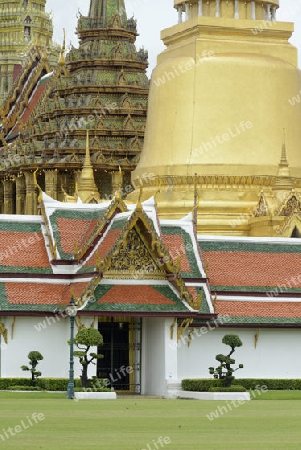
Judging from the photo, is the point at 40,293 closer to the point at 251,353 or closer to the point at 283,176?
the point at 251,353

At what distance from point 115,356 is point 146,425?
12.2 metres

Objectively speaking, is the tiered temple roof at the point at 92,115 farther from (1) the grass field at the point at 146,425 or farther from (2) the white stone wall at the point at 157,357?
(1) the grass field at the point at 146,425

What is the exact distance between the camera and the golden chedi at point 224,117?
51750 mm

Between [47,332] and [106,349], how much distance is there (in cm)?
142

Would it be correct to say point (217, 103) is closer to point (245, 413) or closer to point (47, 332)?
point (47, 332)

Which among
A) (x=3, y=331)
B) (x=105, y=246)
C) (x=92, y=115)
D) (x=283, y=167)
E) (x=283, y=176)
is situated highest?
(x=92, y=115)

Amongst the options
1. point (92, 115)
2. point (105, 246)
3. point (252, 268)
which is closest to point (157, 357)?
point (105, 246)

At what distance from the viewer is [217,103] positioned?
173ft

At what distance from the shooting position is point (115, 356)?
36625 millimetres

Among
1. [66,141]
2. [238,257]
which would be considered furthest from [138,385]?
[66,141]

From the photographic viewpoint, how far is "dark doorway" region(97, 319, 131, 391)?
36.5 meters

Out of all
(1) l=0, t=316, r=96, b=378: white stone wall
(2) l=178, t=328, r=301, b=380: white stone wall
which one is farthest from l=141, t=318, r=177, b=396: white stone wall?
(1) l=0, t=316, r=96, b=378: white stone wall

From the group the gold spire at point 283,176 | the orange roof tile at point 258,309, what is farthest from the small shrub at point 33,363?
the gold spire at point 283,176

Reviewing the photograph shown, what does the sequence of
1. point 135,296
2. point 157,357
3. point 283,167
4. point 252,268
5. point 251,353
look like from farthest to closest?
point 283,167 < point 252,268 < point 251,353 < point 157,357 < point 135,296
